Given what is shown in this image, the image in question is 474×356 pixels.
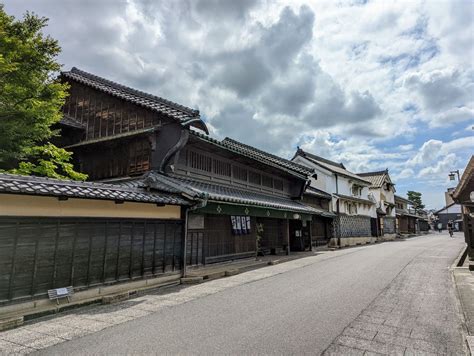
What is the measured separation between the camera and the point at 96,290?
9039 mm

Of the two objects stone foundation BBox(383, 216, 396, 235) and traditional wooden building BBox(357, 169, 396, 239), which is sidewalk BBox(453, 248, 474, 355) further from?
stone foundation BBox(383, 216, 396, 235)

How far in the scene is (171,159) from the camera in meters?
13.5

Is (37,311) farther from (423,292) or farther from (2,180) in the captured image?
(423,292)

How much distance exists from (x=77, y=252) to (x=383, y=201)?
159 feet

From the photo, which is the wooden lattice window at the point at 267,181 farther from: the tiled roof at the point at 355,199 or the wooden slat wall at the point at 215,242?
the tiled roof at the point at 355,199

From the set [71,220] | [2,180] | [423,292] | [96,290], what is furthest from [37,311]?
[423,292]

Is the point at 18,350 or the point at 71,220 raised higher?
the point at 71,220

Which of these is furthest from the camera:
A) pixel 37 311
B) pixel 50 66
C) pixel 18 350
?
pixel 50 66

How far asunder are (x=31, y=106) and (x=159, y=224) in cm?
691

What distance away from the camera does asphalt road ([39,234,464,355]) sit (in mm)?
5379

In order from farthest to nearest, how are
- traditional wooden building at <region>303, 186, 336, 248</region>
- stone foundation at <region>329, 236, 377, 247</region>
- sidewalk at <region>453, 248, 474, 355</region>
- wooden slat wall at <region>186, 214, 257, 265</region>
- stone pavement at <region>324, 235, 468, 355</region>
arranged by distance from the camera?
stone foundation at <region>329, 236, 377, 247</region> < traditional wooden building at <region>303, 186, 336, 248</region> < wooden slat wall at <region>186, 214, 257, 265</region> < sidewalk at <region>453, 248, 474, 355</region> < stone pavement at <region>324, 235, 468, 355</region>

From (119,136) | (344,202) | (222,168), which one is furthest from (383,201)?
(119,136)

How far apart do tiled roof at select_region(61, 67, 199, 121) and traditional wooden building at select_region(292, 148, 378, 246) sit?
→ 22162 millimetres

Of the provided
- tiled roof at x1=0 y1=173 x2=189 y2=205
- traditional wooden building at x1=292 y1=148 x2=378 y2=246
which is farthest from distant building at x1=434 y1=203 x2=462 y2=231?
tiled roof at x1=0 y1=173 x2=189 y2=205
